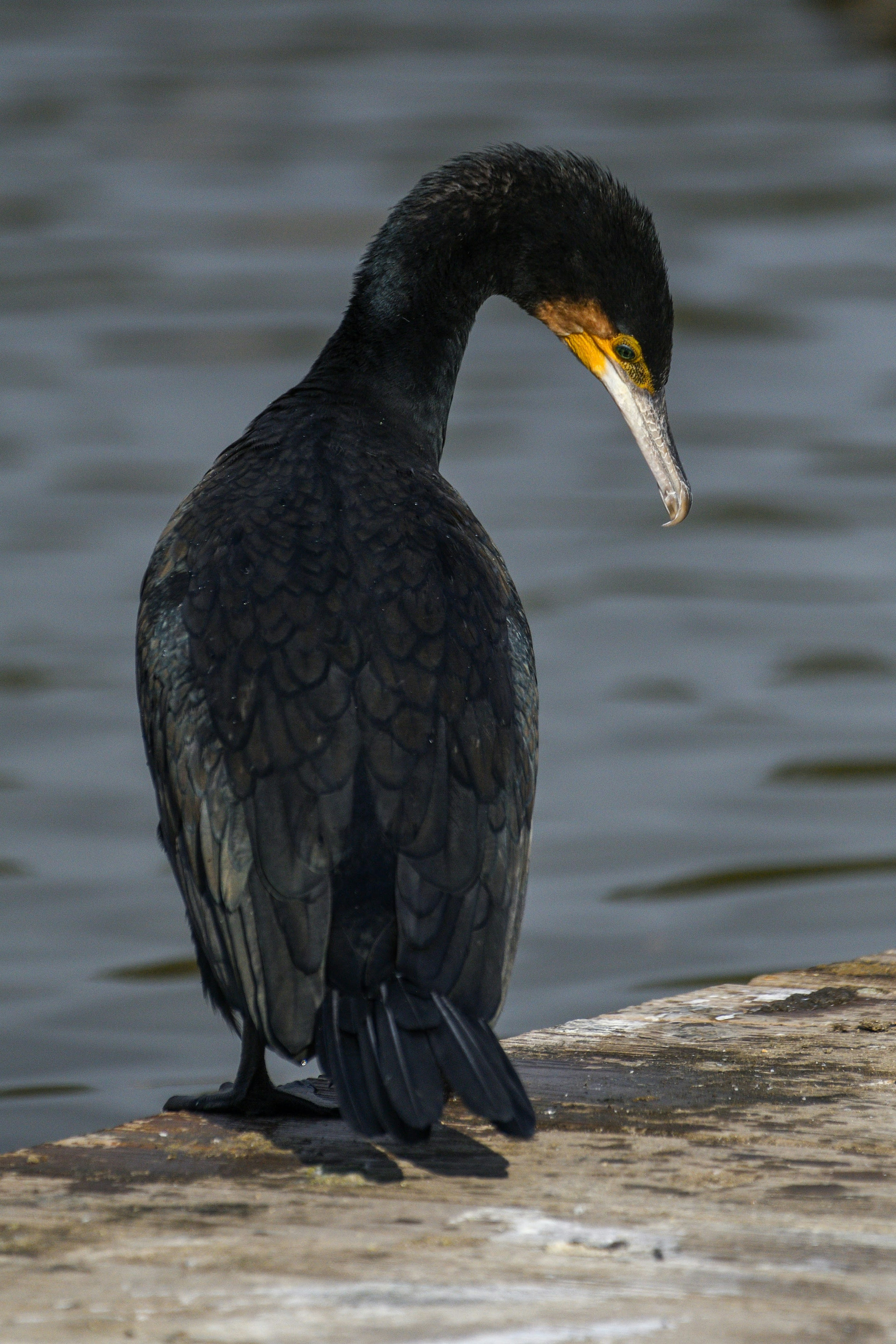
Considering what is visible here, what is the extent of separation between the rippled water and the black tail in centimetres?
257

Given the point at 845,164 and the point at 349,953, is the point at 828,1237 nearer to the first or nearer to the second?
the point at 349,953

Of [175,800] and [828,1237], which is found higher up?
[175,800]

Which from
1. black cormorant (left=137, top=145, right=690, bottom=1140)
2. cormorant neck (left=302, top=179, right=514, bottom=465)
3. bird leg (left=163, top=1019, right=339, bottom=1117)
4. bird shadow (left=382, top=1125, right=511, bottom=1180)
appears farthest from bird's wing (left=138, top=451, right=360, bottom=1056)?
cormorant neck (left=302, top=179, right=514, bottom=465)

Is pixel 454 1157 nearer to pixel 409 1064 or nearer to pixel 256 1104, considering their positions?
pixel 409 1064

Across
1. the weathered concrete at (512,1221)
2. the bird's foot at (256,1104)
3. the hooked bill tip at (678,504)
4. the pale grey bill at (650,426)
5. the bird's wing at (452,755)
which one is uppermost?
the pale grey bill at (650,426)

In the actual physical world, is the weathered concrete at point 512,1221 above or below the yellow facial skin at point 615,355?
below

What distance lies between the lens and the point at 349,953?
309 cm

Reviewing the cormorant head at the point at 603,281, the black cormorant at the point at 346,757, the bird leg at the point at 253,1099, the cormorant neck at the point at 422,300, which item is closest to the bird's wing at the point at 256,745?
the black cormorant at the point at 346,757

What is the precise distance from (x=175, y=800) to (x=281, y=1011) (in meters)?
0.52

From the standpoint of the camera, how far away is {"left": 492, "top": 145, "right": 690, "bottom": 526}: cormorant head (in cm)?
450

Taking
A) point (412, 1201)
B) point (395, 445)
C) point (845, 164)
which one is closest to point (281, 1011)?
point (412, 1201)

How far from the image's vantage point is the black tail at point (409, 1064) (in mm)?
2844

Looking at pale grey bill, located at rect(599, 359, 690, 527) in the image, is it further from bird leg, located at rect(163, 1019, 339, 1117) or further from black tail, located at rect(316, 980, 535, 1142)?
black tail, located at rect(316, 980, 535, 1142)

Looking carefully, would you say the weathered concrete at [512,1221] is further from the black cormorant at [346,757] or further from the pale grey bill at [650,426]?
the pale grey bill at [650,426]
